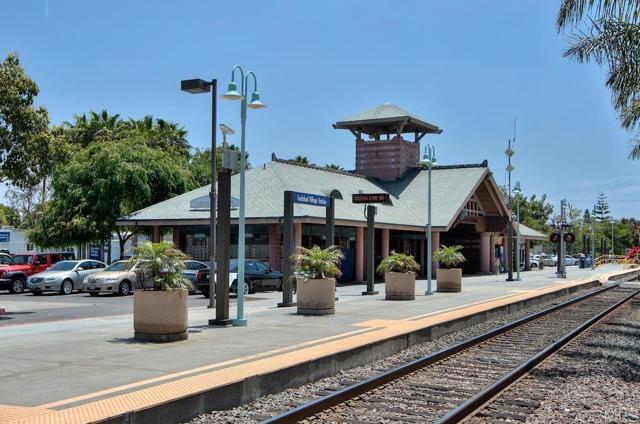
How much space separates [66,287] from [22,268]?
3757 mm

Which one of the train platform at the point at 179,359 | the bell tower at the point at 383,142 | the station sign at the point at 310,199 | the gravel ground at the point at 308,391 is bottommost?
the gravel ground at the point at 308,391

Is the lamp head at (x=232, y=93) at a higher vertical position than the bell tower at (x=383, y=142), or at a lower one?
lower

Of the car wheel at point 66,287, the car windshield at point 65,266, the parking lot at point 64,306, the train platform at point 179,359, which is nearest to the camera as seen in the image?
the train platform at point 179,359

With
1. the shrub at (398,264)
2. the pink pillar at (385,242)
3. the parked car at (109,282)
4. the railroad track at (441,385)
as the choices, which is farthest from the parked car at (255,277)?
the railroad track at (441,385)

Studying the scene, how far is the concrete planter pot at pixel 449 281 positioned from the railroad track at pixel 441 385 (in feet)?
39.2

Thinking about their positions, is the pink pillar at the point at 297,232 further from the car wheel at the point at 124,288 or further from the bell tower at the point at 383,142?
the bell tower at the point at 383,142

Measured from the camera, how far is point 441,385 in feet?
31.5

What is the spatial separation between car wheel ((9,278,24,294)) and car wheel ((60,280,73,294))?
2.58 meters

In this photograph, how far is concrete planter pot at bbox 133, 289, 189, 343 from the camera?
39.2ft

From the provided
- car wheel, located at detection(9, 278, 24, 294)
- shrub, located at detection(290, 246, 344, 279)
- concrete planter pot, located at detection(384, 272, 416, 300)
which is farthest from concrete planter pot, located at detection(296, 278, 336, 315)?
car wheel, located at detection(9, 278, 24, 294)

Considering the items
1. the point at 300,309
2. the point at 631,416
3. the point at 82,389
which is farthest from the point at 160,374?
the point at 300,309

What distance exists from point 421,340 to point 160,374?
6433 millimetres

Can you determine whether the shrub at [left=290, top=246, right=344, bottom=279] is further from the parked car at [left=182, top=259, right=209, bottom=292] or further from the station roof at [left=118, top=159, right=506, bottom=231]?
the station roof at [left=118, top=159, right=506, bottom=231]

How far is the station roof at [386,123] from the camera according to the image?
46688mm
